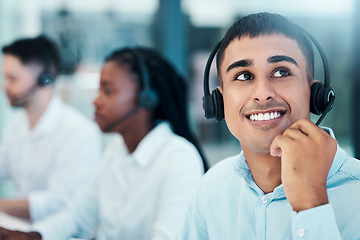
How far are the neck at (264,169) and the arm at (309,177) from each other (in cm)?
13

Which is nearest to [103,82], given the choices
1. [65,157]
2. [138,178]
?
[138,178]

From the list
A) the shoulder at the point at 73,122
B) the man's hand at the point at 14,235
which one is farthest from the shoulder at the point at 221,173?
the shoulder at the point at 73,122

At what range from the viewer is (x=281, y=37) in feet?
2.96

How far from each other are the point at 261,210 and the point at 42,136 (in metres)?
1.70

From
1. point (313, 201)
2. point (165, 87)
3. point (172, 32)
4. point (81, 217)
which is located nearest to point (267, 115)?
point (313, 201)

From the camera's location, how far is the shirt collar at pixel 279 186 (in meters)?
0.87

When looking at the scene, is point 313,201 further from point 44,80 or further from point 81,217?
point 44,80

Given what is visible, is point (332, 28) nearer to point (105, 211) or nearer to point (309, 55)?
point (309, 55)

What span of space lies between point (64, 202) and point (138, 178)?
636 mm

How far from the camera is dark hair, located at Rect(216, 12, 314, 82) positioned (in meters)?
0.91

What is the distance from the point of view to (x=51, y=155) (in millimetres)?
2293

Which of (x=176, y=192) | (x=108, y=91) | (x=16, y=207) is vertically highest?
(x=108, y=91)

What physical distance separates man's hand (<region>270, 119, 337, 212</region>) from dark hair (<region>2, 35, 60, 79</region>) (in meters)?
1.98

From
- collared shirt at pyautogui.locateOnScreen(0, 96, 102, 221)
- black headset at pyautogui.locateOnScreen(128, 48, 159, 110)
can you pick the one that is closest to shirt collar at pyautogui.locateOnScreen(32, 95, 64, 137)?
collared shirt at pyautogui.locateOnScreen(0, 96, 102, 221)
